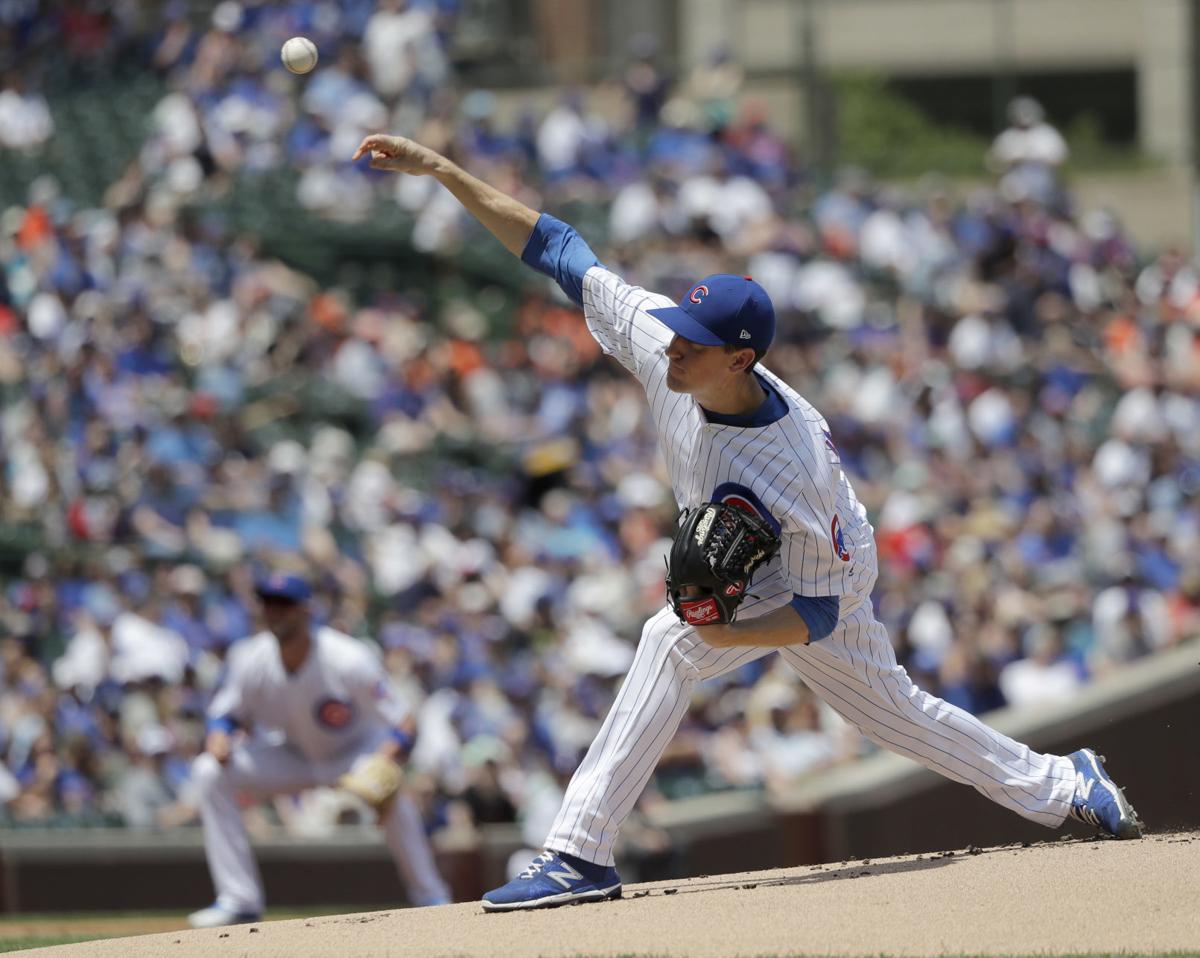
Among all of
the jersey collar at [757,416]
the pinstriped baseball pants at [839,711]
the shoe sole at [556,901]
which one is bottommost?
the shoe sole at [556,901]

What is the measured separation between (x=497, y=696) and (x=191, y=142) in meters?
7.34

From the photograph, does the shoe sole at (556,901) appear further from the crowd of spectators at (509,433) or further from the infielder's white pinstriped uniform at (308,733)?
the crowd of spectators at (509,433)

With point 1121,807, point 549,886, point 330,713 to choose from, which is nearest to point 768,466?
point 549,886

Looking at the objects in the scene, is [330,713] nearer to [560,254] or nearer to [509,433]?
[560,254]

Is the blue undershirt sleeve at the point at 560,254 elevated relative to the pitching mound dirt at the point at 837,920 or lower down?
elevated

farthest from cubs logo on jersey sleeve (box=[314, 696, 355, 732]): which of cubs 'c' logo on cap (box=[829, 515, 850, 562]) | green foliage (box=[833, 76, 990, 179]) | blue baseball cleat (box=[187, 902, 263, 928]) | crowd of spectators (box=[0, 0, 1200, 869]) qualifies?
green foliage (box=[833, 76, 990, 179])

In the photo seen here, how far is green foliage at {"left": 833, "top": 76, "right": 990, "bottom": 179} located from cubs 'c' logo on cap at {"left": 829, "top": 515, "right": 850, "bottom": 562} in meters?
16.7

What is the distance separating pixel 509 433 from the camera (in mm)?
14391

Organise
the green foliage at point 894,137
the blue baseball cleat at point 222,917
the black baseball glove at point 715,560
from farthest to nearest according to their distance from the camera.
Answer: the green foliage at point 894,137 < the blue baseball cleat at point 222,917 < the black baseball glove at point 715,560

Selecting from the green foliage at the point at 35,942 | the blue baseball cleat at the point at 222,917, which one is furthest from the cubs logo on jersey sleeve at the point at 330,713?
the green foliage at the point at 35,942

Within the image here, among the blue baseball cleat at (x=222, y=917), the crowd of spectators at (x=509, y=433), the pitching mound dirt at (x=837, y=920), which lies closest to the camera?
the pitching mound dirt at (x=837, y=920)

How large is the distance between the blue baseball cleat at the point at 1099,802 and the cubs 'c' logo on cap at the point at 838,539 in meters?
1.12

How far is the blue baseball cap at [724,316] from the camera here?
5094 mm

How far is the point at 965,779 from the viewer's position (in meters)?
5.65
